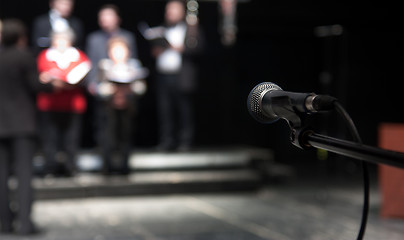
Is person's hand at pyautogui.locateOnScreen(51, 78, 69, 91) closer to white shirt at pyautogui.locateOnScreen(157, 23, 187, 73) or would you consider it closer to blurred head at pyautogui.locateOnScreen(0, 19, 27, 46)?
blurred head at pyautogui.locateOnScreen(0, 19, 27, 46)

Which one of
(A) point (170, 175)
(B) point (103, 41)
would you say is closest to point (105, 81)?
(B) point (103, 41)

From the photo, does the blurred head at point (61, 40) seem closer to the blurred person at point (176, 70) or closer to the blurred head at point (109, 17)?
the blurred head at point (109, 17)

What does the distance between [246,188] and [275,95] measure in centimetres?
528

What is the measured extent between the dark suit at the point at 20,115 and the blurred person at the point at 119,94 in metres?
1.88

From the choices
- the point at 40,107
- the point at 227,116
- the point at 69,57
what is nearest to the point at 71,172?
the point at 40,107

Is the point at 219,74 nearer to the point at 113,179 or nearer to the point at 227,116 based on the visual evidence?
the point at 227,116

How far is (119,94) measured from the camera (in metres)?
6.41

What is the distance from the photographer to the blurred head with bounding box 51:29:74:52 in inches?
232

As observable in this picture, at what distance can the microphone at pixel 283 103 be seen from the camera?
147 centimetres

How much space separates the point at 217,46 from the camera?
8.41m

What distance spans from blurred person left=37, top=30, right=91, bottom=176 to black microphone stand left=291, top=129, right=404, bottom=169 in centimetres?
437

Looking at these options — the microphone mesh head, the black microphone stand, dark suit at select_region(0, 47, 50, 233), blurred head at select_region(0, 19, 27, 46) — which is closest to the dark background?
blurred head at select_region(0, 19, 27, 46)

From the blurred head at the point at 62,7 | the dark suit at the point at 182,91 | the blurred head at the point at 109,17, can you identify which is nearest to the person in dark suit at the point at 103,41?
the blurred head at the point at 109,17

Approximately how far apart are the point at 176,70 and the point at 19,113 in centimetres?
291
